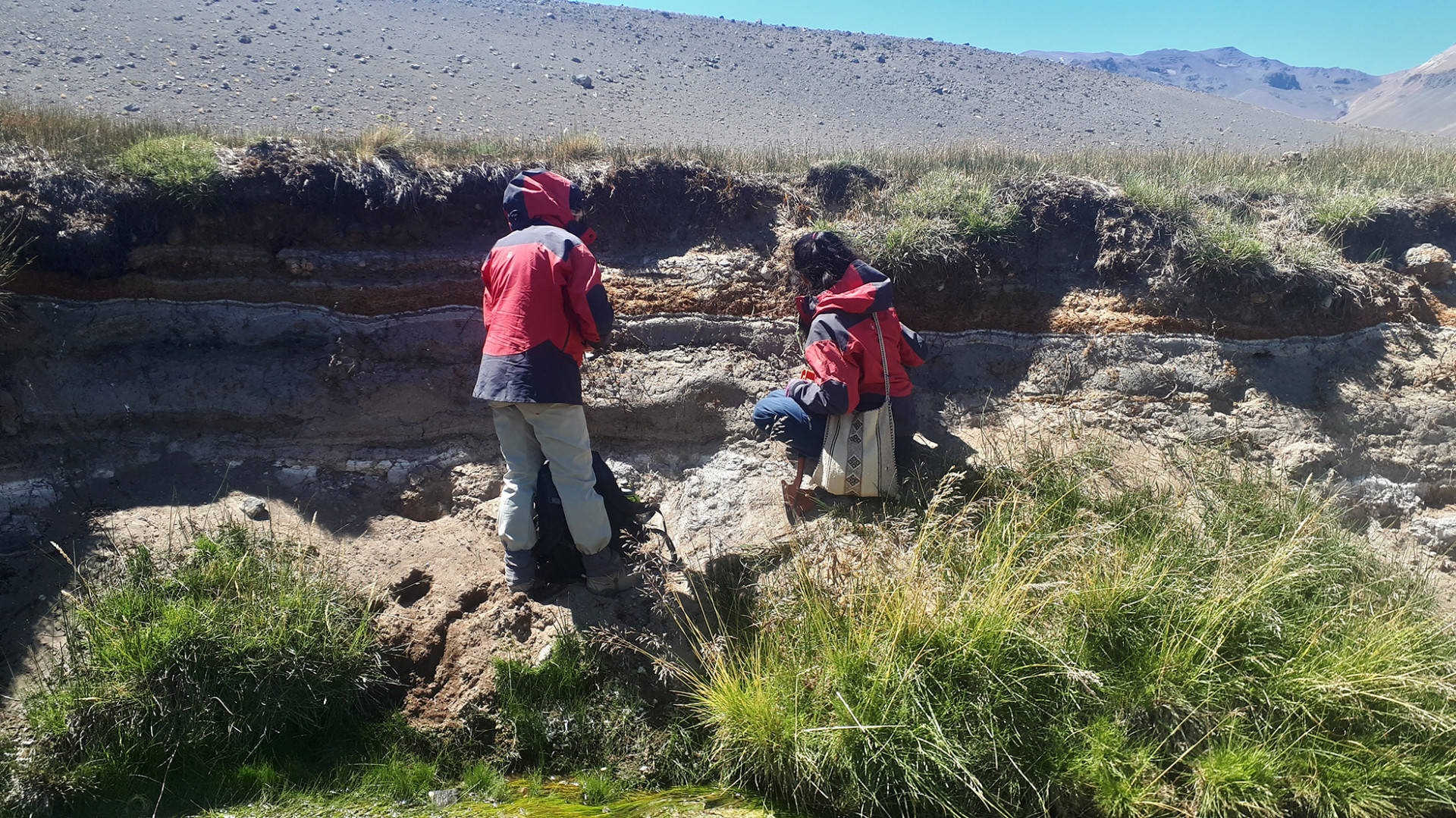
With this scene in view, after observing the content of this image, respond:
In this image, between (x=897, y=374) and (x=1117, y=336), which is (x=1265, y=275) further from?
(x=897, y=374)

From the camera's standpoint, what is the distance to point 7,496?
15.7 feet

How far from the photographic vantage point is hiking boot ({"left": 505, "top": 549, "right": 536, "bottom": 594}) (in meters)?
4.12

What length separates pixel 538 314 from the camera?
3.77 m

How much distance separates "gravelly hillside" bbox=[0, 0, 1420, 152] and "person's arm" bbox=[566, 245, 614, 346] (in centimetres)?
847

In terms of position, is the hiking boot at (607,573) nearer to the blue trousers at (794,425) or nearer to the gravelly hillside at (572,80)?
the blue trousers at (794,425)

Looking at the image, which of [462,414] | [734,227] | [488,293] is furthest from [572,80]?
[488,293]

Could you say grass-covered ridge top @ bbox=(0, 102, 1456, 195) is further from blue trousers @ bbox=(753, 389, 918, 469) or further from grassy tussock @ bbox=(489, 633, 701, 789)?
grassy tussock @ bbox=(489, 633, 701, 789)

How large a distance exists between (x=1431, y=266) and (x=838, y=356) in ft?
17.7

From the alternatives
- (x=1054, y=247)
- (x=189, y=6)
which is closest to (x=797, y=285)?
(x=1054, y=247)

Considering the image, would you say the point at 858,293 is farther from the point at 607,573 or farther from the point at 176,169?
the point at 176,169

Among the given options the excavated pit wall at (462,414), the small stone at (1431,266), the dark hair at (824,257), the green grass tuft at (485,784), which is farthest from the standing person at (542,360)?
the small stone at (1431,266)

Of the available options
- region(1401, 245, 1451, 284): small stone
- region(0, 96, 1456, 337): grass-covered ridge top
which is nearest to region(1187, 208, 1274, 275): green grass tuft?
region(0, 96, 1456, 337): grass-covered ridge top

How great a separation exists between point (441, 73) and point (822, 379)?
1520 cm

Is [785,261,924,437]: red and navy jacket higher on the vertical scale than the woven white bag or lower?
higher
